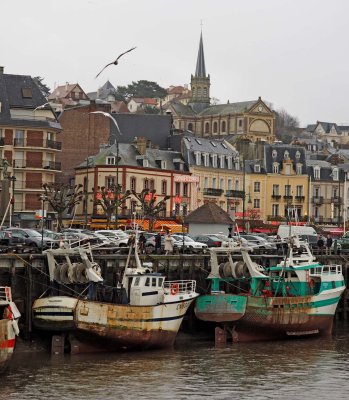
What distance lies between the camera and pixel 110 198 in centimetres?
10125

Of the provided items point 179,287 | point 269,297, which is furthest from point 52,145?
point 269,297

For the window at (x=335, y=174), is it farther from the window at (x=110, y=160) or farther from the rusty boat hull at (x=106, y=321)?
the rusty boat hull at (x=106, y=321)

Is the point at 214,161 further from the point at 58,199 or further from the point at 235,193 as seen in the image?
the point at 58,199

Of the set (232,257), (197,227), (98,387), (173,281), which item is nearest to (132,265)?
(173,281)

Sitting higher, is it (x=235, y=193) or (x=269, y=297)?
(x=235, y=193)

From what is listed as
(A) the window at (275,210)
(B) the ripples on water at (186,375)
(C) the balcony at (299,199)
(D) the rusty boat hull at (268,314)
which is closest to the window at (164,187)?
(A) the window at (275,210)

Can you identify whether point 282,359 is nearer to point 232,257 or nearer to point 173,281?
point 173,281

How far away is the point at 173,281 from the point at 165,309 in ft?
14.4

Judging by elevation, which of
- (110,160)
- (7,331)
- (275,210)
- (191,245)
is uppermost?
(110,160)

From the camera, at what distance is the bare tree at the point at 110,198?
92.5 meters

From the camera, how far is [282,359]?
49656 millimetres

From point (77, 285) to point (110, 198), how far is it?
5024cm

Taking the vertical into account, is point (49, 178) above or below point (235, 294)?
above

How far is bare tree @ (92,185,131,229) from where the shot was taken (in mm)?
92525
